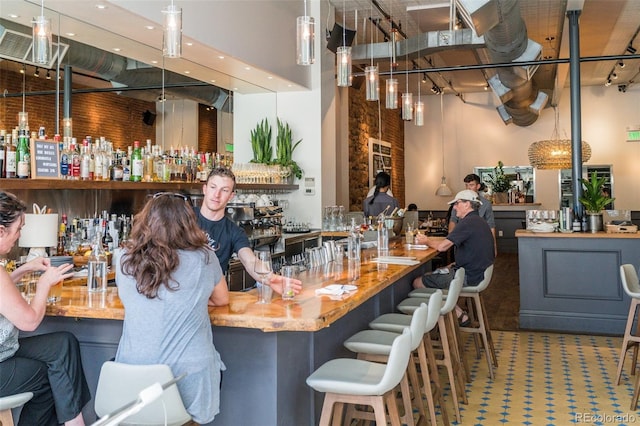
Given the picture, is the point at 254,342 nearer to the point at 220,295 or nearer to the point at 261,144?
the point at 220,295

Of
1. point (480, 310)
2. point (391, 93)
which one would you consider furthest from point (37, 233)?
point (391, 93)

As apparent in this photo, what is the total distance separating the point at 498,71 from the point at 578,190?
2.93 meters

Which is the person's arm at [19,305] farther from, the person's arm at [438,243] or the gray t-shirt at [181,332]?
the person's arm at [438,243]

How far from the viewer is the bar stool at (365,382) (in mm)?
2371

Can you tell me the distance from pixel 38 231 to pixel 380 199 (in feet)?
16.0

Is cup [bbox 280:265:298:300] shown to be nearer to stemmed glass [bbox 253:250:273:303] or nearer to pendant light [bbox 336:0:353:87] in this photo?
stemmed glass [bbox 253:250:273:303]

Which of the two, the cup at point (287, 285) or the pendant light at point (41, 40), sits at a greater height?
the pendant light at point (41, 40)

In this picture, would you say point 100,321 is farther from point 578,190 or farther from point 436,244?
point 578,190

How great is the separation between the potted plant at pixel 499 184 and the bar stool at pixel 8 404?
1298cm

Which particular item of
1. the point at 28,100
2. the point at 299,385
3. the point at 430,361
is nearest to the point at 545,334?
the point at 430,361

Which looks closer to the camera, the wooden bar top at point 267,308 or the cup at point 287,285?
the wooden bar top at point 267,308

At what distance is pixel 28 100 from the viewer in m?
4.11

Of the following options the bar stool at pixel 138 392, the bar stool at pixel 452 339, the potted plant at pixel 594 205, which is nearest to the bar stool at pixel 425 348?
the bar stool at pixel 452 339

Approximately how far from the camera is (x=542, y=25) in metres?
8.96
